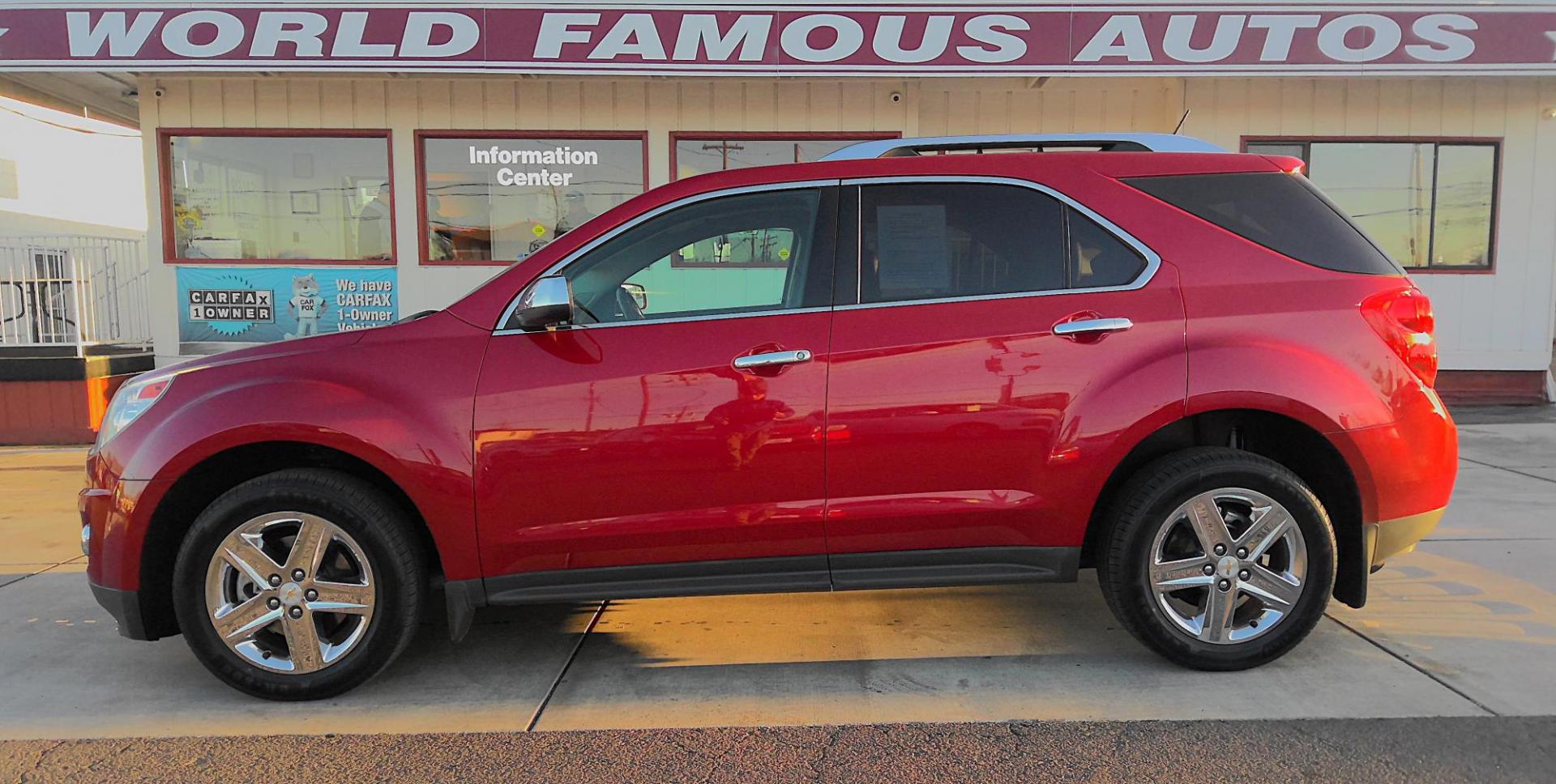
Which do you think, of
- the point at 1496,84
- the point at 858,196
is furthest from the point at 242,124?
the point at 1496,84

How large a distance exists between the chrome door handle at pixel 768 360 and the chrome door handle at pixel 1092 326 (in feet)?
2.99

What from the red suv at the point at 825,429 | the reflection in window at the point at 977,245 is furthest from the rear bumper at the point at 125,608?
the reflection in window at the point at 977,245

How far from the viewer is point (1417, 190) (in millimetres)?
9820

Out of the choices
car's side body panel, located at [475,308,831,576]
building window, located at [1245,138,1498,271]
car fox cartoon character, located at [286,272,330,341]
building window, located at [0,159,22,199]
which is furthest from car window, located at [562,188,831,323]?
building window, located at [0,159,22,199]

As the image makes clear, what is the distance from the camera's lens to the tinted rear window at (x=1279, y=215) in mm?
3521

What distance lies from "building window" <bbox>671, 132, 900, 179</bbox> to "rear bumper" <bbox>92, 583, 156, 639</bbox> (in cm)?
674

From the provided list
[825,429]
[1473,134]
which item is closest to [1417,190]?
[1473,134]

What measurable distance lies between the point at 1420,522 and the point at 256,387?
13.8ft

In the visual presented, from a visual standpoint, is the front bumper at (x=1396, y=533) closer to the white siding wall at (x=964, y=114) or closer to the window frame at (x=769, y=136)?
Result: the white siding wall at (x=964, y=114)

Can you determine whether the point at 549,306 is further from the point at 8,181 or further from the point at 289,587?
the point at 8,181

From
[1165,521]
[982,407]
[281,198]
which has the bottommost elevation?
[1165,521]

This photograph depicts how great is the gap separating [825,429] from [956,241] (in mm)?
865

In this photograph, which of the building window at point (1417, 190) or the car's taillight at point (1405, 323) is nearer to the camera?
the car's taillight at point (1405, 323)

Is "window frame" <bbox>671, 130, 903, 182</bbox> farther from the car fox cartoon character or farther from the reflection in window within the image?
the reflection in window
